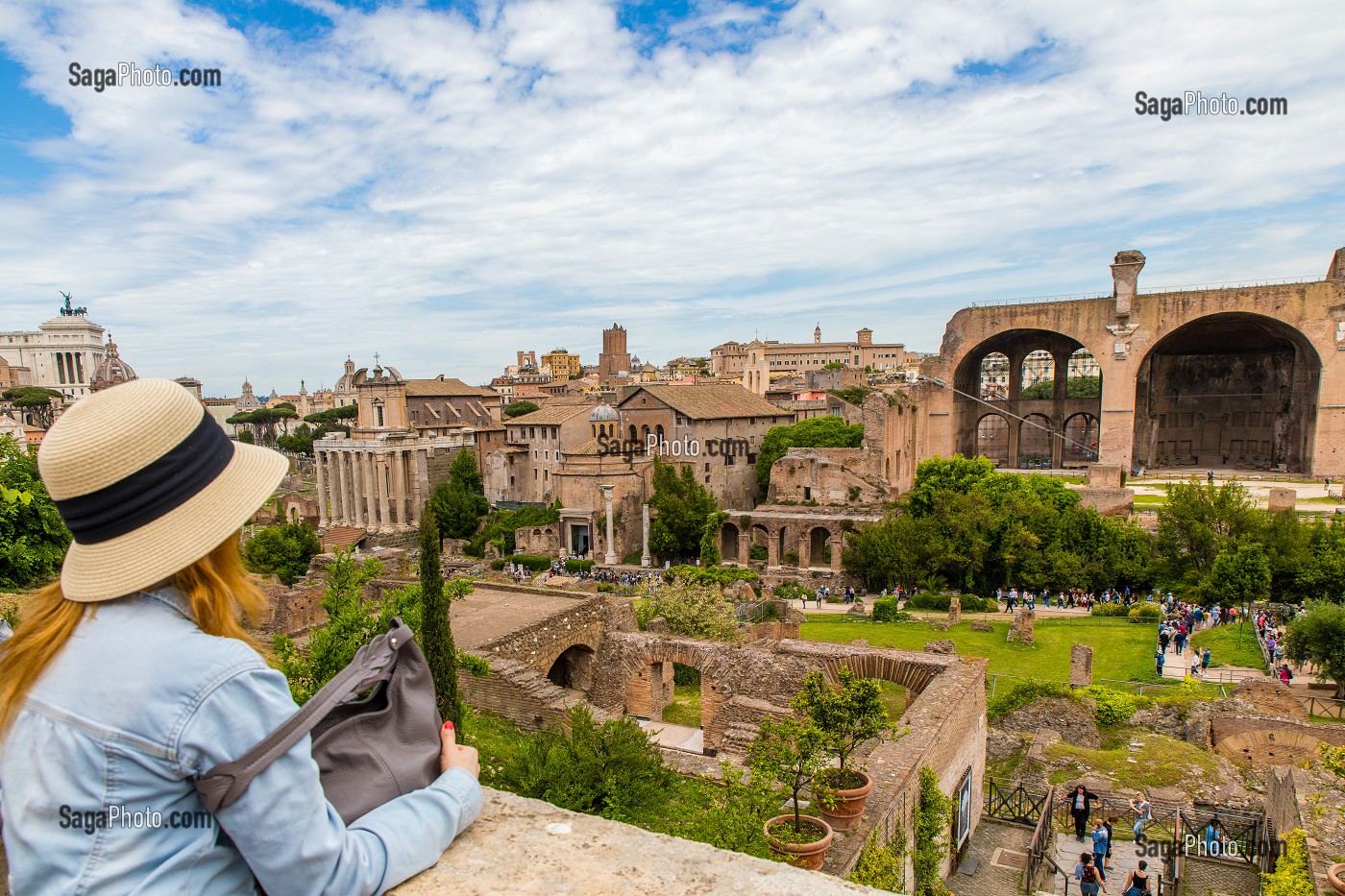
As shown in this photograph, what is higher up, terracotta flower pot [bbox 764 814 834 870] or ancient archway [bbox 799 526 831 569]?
terracotta flower pot [bbox 764 814 834 870]

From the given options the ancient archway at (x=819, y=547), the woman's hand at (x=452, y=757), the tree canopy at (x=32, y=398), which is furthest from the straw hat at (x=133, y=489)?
the tree canopy at (x=32, y=398)

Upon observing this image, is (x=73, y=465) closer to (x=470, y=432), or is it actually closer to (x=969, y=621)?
(x=969, y=621)

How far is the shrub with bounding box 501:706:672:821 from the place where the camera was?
861cm

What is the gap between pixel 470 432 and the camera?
194 feet

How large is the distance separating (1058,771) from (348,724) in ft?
54.6

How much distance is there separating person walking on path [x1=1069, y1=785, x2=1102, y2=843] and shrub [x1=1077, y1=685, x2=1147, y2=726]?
4.13 metres

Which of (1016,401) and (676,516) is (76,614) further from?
(1016,401)

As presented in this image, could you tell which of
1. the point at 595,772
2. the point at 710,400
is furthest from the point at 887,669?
the point at 710,400

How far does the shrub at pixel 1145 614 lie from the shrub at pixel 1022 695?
33.0 ft

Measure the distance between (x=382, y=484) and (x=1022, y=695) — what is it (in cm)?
4046

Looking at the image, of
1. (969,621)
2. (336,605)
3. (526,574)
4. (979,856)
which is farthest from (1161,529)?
(336,605)

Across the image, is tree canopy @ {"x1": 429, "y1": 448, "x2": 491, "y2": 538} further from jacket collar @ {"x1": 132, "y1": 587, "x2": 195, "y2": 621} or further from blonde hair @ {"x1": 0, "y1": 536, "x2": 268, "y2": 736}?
jacket collar @ {"x1": 132, "y1": 587, "x2": 195, "y2": 621}

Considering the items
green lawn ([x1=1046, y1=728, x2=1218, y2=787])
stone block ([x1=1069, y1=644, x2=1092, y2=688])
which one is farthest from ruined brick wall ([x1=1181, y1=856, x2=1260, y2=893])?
stone block ([x1=1069, y1=644, x2=1092, y2=688])

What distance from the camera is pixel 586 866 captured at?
260 cm
